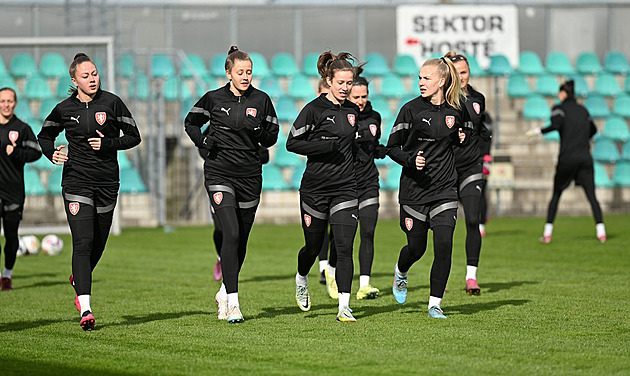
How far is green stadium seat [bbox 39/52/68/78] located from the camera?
2361cm

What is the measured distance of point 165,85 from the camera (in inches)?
963

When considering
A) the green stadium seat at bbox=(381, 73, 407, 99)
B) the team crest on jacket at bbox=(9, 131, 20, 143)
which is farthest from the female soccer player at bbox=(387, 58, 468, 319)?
the green stadium seat at bbox=(381, 73, 407, 99)

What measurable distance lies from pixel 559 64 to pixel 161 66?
10187 mm

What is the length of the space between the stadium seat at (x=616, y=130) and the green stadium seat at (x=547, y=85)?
1.57m

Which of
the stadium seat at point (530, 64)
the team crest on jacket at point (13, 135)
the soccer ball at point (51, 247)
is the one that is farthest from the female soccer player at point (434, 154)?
the stadium seat at point (530, 64)

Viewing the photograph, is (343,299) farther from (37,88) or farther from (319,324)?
(37,88)

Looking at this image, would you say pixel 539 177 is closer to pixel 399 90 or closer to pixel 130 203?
pixel 399 90

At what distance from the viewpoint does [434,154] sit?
26.3 feet

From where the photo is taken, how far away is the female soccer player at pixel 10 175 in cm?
1091

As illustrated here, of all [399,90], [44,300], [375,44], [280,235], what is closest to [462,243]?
[280,235]

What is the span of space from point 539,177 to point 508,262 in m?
11.4

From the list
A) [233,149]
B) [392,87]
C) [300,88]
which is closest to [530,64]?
[392,87]

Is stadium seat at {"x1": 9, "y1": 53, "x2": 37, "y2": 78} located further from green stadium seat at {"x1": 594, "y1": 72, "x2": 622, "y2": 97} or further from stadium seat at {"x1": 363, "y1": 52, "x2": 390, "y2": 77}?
green stadium seat at {"x1": 594, "y1": 72, "x2": 622, "y2": 97}

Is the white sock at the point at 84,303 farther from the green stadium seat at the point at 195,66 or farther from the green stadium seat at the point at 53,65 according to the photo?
the green stadium seat at the point at 195,66
